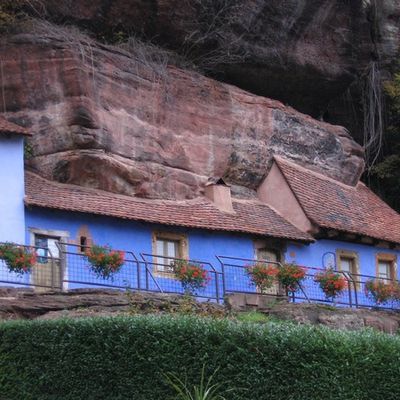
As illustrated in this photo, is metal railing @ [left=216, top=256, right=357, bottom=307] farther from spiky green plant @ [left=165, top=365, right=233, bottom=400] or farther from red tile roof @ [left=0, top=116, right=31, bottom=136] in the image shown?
spiky green plant @ [left=165, top=365, right=233, bottom=400]

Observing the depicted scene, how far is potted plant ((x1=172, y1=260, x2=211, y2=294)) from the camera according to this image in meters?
21.5

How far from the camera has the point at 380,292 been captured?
25266mm

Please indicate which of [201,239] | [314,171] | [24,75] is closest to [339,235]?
[314,171]

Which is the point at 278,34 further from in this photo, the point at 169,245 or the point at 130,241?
the point at 130,241

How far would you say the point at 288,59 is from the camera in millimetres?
31578

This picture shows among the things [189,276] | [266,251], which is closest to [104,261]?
[189,276]

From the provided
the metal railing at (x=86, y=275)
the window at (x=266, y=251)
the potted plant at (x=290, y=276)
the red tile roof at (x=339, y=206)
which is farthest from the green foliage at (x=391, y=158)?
the metal railing at (x=86, y=275)

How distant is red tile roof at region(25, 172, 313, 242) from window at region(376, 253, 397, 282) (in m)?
3.74

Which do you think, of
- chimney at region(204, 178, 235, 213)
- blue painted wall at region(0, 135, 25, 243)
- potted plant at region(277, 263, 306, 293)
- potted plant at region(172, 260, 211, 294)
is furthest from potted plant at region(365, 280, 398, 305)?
blue painted wall at region(0, 135, 25, 243)

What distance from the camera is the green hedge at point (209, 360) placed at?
13.5 metres

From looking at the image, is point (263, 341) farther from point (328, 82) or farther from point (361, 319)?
point (328, 82)

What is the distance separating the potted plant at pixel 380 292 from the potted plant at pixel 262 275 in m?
3.29

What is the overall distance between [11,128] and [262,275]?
7.02 m

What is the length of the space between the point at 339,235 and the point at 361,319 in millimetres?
7872
